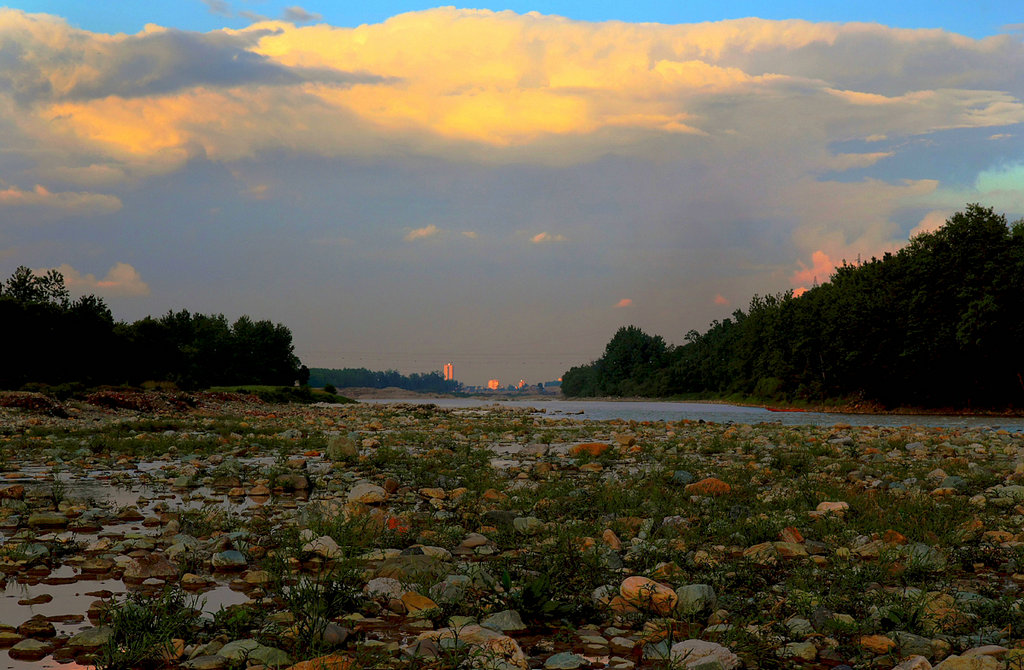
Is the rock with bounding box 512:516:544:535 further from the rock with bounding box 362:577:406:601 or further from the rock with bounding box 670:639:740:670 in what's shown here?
the rock with bounding box 670:639:740:670

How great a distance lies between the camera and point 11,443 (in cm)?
1396

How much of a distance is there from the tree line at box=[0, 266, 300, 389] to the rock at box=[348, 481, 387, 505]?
4548 centimetres

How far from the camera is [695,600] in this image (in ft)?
14.4

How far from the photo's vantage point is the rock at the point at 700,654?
3.44 meters

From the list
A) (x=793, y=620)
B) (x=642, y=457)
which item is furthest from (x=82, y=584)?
(x=642, y=457)

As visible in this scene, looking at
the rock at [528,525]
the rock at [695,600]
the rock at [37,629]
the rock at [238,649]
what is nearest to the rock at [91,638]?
the rock at [37,629]

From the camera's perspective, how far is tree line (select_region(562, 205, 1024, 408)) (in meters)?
46.7

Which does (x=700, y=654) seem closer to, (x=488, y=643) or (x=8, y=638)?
(x=488, y=643)

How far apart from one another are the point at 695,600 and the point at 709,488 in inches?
173

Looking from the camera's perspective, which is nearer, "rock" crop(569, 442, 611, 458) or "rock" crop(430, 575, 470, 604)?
"rock" crop(430, 575, 470, 604)

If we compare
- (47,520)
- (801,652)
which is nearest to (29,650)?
(47,520)

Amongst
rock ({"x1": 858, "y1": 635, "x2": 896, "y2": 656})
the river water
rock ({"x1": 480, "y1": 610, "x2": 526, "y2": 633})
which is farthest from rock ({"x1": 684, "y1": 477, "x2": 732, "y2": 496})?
the river water

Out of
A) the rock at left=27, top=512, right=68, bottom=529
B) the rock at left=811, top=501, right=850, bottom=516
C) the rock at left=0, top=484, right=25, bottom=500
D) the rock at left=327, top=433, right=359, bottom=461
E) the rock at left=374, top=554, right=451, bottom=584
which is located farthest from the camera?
the rock at left=327, top=433, right=359, bottom=461

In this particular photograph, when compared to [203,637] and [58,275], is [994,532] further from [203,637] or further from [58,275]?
[58,275]
